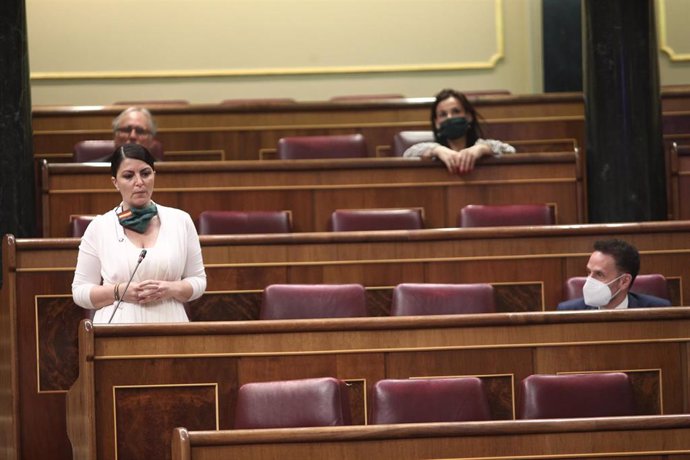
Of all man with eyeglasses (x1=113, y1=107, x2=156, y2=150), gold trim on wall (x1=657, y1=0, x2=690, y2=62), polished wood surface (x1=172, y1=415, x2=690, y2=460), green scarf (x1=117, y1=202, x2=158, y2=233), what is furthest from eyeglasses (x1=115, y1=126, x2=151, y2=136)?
gold trim on wall (x1=657, y1=0, x2=690, y2=62)

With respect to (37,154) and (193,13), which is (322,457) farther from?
(193,13)

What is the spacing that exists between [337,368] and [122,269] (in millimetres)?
430

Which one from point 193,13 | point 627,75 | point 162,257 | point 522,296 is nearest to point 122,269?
point 162,257

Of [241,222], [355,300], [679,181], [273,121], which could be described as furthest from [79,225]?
[679,181]

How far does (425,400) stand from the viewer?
84.9 inches

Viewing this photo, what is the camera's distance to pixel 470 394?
2.18 meters

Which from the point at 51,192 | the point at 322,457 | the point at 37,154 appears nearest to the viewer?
the point at 322,457

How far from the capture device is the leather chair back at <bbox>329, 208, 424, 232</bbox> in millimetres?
3164

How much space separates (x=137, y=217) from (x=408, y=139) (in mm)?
1372

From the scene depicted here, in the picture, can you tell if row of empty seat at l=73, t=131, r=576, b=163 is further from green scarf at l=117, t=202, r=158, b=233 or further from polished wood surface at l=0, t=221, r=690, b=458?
green scarf at l=117, t=202, r=158, b=233

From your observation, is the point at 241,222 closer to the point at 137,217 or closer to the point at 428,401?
the point at 137,217

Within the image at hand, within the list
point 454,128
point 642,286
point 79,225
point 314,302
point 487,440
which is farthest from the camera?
point 454,128

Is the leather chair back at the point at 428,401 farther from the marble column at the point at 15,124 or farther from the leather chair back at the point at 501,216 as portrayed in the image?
the marble column at the point at 15,124

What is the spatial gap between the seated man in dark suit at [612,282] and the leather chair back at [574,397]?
1.45ft
